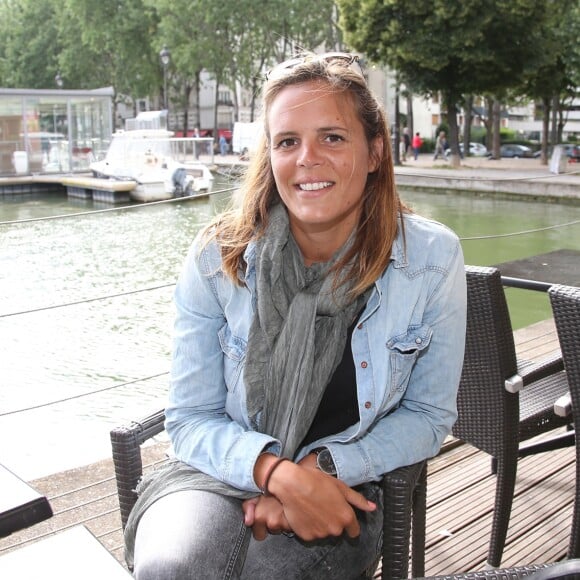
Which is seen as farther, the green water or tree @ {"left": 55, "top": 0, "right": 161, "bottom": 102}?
tree @ {"left": 55, "top": 0, "right": 161, "bottom": 102}

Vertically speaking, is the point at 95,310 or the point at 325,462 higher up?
the point at 325,462

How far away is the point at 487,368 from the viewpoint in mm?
2326

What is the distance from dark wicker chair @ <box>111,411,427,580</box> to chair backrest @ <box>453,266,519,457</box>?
0.32 meters

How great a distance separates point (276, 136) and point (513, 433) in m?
1.14

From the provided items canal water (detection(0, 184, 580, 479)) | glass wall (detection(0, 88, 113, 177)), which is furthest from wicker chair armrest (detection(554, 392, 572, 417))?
glass wall (detection(0, 88, 113, 177))

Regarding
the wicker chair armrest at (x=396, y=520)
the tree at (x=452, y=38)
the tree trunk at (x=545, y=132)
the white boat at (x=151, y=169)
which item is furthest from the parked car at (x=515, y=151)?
the wicker chair armrest at (x=396, y=520)

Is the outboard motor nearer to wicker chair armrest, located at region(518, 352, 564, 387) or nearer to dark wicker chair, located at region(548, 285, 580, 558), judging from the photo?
wicker chair armrest, located at region(518, 352, 564, 387)

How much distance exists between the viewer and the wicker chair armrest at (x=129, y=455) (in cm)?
189

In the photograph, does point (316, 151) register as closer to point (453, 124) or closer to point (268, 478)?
point (268, 478)

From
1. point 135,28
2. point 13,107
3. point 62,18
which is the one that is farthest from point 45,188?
point 62,18

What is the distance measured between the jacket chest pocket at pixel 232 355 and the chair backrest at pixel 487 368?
71 centimetres

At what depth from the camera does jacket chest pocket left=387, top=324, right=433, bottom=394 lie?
180 centimetres

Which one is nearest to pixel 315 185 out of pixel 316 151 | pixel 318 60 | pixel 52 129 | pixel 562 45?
pixel 316 151

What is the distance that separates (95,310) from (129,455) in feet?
24.0
